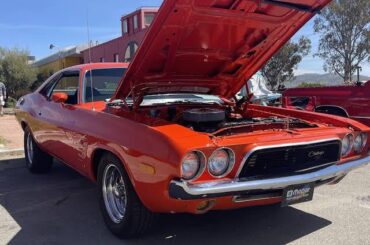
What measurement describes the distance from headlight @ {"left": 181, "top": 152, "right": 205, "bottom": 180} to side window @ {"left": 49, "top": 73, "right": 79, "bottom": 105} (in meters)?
2.37

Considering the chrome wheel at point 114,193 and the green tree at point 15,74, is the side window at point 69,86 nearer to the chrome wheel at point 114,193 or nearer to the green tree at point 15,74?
the chrome wheel at point 114,193

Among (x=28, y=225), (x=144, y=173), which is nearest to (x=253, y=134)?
(x=144, y=173)

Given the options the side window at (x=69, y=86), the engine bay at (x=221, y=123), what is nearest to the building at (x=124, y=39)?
the side window at (x=69, y=86)

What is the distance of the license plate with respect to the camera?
3.76 metres

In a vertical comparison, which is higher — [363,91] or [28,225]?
[363,91]

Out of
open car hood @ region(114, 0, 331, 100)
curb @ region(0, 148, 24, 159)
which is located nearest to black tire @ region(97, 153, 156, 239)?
open car hood @ region(114, 0, 331, 100)

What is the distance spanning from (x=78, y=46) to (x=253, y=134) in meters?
40.9

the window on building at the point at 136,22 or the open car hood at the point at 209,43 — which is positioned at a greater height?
the window on building at the point at 136,22

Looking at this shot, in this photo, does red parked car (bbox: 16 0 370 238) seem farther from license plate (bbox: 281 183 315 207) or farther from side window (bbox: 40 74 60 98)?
side window (bbox: 40 74 60 98)

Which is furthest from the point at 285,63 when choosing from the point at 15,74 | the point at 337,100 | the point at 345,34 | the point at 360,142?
the point at 360,142

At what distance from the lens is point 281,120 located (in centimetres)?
468

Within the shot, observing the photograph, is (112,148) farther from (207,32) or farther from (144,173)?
(207,32)

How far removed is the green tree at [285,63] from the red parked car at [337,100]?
24.7 meters

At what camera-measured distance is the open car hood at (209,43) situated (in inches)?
159
